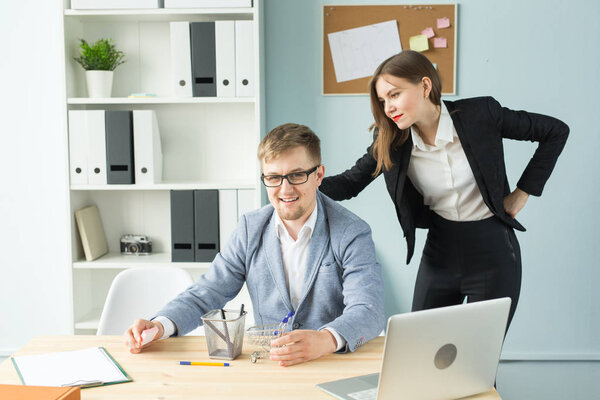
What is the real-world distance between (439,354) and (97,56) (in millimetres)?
2220

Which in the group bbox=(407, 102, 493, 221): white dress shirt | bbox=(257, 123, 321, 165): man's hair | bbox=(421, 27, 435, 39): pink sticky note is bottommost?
bbox=(407, 102, 493, 221): white dress shirt

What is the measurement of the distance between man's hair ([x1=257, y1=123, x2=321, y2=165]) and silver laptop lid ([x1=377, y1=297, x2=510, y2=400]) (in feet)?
2.15

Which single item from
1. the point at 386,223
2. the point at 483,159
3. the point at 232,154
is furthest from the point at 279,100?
the point at 483,159

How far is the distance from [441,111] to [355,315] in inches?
31.7

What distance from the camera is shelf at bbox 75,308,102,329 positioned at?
2.75 m

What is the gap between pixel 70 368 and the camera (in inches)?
52.6

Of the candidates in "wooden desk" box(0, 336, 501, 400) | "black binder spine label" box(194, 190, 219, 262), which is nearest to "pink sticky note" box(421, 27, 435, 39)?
"black binder spine label" box(194, 190, 219, 262)

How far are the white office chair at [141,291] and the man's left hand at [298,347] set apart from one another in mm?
784

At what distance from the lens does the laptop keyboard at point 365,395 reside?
116cm

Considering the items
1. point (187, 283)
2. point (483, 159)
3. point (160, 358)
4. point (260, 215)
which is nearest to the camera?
point (160, 358)

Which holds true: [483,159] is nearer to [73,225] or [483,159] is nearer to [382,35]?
[382,35]

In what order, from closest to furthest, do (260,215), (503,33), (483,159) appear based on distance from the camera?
(260,215) → (483,159) → (503,33)

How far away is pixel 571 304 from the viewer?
10.0 ft

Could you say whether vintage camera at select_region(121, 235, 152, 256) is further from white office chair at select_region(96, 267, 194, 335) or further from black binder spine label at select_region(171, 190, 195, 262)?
white office chair at select_region(96, 267, 194, 335)
